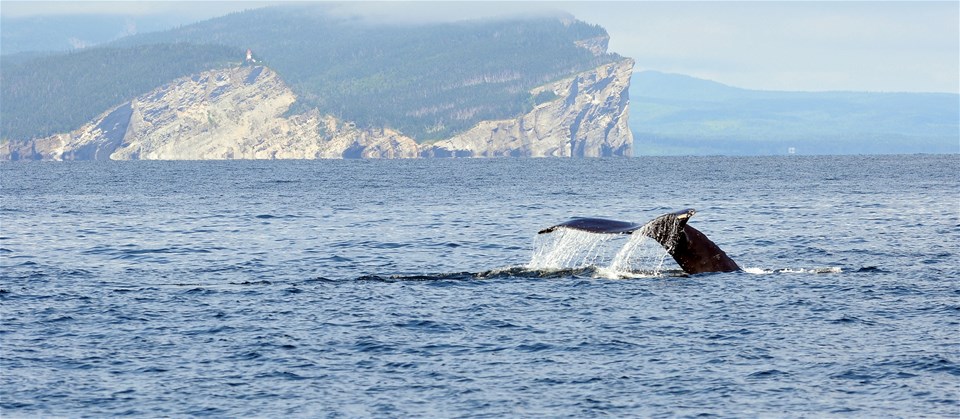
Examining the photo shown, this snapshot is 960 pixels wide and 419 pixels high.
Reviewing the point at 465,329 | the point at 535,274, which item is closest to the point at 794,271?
the point at 535,274

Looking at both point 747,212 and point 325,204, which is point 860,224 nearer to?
point 747,212

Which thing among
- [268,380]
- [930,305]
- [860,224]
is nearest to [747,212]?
[860,224]

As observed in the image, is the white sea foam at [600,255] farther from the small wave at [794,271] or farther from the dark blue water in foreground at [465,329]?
the small wave at [794,271]

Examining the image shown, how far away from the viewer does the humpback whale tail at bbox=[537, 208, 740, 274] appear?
26.1 metres

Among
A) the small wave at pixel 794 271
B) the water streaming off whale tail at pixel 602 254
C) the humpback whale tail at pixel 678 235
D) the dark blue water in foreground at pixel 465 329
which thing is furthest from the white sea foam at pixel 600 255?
the small wave at pixel 794 271

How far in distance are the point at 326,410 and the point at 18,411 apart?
15.9 ft

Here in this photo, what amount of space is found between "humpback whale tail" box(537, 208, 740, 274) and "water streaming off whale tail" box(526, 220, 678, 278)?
98 millimetres

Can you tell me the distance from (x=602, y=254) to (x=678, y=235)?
1222 cm

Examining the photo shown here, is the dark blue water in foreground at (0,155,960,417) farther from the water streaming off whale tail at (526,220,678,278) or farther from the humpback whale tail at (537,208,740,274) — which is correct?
the humpback whale tail at (537,208,740,274)

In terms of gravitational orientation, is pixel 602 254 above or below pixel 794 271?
below

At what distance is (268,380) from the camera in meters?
21.0

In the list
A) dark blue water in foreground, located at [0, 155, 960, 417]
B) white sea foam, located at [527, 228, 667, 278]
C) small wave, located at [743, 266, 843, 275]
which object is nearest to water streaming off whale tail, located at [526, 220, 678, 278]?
white sea foam, located at [527, 228, 667, 278]

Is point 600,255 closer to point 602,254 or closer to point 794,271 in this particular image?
point 602,254

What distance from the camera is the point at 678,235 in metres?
29.5
